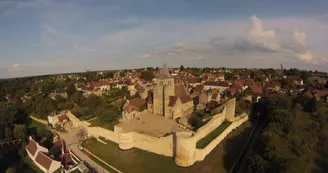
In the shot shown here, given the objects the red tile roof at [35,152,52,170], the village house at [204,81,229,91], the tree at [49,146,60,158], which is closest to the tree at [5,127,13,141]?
the red tile roof at [35,152,52,170]

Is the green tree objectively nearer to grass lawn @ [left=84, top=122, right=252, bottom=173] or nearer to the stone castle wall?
grass lawn @ [left=84, top=122, right=252, bottom=173]

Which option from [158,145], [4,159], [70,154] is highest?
[158,145]

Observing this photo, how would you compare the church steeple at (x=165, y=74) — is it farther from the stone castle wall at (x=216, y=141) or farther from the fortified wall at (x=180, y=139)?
the stone castle wall at (x=216, y=141)

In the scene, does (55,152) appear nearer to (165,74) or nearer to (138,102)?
(138,102)

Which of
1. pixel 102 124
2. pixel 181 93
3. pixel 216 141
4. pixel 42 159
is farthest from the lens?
pixel 181 93

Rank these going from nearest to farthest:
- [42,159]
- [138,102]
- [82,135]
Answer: [42,159], [82,135], [138,102]

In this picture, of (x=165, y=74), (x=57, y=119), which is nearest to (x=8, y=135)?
(x=57, y=119)

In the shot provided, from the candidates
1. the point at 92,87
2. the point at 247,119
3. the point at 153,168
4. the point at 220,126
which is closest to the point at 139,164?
the point at 153,168

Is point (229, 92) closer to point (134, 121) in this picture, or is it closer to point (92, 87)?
point (134, 121)
